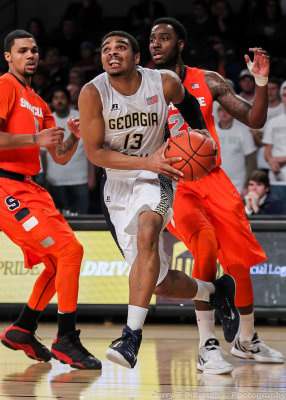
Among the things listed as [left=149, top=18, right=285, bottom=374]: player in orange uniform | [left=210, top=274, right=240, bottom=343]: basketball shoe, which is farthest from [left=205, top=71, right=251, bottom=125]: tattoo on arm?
[left=210, top=274, right=240, bottom=343]: basketball shoe

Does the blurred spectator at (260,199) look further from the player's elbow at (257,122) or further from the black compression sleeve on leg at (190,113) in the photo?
the black compression sleeve on leg at (190,113)

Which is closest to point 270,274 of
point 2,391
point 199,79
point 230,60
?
point 199,79

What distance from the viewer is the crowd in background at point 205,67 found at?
907cm

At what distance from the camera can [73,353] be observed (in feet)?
17.4

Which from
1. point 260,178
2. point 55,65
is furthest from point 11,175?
point 55,65

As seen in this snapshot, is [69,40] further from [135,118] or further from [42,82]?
[135,118]

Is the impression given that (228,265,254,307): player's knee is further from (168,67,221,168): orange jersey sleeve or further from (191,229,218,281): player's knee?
(168,67,221,168): orange jersey sleeve

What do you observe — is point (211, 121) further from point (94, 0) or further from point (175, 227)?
point (94, 0)

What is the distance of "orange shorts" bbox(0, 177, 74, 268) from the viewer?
5.38m

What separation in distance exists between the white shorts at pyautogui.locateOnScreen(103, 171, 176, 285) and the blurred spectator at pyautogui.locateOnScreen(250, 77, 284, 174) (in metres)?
4.33

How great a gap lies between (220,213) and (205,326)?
2.61ft

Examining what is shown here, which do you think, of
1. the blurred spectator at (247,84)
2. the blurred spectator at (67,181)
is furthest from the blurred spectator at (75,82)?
the blurred spectator at (247,84)

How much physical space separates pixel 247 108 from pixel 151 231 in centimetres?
149

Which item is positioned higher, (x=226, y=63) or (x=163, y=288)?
(x=226, y=63)
